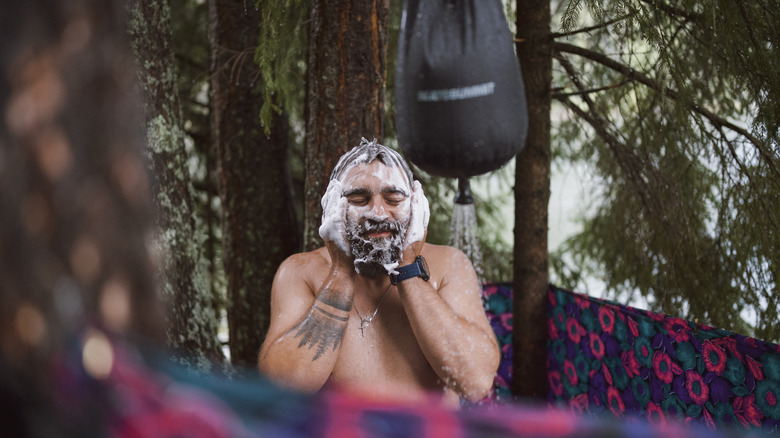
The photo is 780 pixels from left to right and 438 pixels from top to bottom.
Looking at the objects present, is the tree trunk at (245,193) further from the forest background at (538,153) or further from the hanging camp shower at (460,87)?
the hanging camp shower at (460,87)

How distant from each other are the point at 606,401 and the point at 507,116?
7.49 feet

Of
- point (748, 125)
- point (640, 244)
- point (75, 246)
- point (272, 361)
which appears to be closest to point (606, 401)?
point (640, 244)

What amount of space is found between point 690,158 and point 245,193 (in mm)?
3135

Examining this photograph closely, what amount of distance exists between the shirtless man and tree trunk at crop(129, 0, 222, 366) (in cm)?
54

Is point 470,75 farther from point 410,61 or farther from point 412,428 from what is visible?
point 412,428

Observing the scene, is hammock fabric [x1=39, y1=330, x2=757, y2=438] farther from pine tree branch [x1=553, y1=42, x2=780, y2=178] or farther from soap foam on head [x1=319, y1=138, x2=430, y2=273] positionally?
pine tree branch [x1=553, y1=42, x2=780, y2=178]

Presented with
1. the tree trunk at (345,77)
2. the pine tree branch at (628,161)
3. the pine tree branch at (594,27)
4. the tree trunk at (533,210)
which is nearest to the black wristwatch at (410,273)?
the tree trunk at (345,77)

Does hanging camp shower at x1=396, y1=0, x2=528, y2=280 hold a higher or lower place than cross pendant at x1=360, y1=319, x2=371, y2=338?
higher

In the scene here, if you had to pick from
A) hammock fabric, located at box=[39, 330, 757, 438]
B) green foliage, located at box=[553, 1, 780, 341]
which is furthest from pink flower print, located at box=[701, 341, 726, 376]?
hammock fabric, located at box=[39, 330, 757, 438]

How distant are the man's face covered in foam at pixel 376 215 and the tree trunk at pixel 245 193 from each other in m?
1.99

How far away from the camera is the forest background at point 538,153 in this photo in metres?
2.93

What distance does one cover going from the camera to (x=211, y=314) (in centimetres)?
304

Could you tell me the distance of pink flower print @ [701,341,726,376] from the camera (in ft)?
Result: 7.38

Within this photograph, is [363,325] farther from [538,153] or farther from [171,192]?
[538,153]
